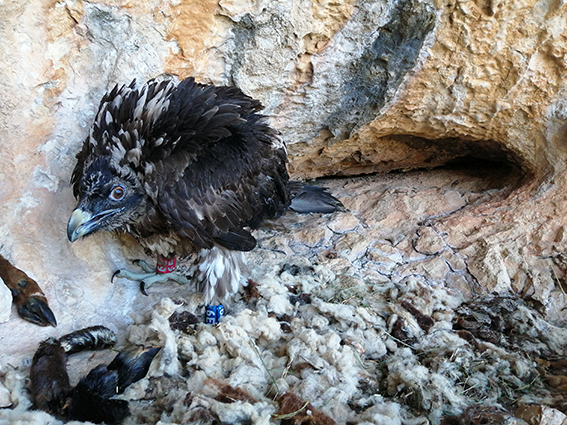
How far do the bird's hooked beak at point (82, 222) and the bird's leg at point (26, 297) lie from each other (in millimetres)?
393

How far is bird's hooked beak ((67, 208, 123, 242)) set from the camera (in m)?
1.84

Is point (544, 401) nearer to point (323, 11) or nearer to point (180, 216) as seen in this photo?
Answer: point (180, 216)

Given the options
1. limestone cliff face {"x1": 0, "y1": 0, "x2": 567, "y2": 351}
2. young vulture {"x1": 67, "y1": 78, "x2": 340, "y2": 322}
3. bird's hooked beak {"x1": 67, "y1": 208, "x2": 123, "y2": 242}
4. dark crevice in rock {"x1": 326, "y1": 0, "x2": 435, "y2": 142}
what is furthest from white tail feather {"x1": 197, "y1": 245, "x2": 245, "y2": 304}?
dark crevice in rock {"x1": 326, "y1": 0, "x2": 435, "y2": 142}

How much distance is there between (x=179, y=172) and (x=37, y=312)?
91cm

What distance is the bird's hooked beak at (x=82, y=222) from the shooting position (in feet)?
6.05

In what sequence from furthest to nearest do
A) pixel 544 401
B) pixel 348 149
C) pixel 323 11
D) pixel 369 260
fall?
1. pixel 348 149
2. pixel 369 260
3. pixel 323 11
4. pixel 544 401

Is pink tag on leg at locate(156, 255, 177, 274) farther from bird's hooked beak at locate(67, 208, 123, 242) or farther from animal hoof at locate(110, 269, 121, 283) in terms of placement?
bird's hooked beak at locate(67, 208, 123, 242)

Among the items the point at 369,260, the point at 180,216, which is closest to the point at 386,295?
the point at 369,260

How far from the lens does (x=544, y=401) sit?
1770 millimetres

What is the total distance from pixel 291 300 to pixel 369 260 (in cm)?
68

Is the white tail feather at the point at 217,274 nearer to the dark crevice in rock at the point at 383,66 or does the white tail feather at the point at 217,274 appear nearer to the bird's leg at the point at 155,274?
the bird's leg at the point at 155,274

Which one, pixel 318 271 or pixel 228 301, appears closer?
pixel 228 301

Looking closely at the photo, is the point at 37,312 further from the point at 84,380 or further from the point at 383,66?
the point at 383,66

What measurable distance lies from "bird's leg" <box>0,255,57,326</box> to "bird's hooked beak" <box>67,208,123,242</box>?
393 millimetres
